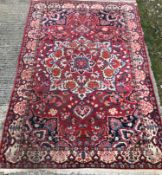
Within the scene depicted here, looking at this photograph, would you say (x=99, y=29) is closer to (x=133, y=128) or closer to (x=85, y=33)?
(x=85, y=33)

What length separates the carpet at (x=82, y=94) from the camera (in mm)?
1968

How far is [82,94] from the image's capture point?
7.51 ft

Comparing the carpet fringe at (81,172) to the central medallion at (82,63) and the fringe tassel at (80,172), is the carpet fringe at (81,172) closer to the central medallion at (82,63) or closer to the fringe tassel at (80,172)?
the fringe tassel at (80,172)

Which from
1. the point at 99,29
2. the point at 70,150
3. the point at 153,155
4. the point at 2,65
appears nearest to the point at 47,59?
the point at 2,65

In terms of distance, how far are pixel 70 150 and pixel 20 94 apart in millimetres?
616

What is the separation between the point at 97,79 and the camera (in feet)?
7.86

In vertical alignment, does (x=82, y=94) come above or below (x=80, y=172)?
above

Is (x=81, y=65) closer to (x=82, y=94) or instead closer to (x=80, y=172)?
(x=82, y=94)

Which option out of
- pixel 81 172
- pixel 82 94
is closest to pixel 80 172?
pixel 81 172

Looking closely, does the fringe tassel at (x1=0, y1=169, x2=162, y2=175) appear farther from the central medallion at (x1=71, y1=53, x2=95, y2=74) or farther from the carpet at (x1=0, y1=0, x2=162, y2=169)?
the central medallion at (x1=71, y1=53, x2=95, y2=74)

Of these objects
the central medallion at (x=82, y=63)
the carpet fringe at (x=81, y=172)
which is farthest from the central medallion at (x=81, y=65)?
the carpet fringe at (x=81, y=172)

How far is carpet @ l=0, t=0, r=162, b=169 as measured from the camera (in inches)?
77.5

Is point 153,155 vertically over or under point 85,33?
under

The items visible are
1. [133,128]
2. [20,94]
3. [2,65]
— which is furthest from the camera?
[2,65]
